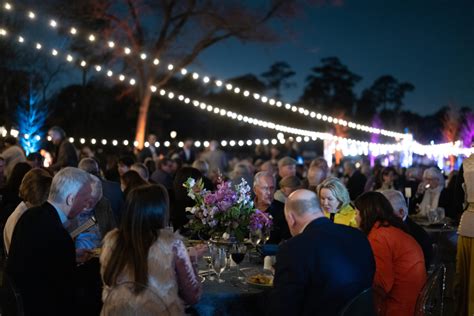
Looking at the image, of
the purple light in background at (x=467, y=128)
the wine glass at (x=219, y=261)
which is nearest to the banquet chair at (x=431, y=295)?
the wine glass at (x=219, y=261)

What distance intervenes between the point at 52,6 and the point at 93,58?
366 cm

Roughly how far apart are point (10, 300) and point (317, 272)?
183cm

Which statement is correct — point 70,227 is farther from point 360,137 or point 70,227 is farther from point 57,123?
point 360,137

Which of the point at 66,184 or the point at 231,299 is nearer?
the point at 231,299

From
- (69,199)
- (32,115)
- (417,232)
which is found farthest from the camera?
(32,115)

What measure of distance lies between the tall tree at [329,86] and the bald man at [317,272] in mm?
43747

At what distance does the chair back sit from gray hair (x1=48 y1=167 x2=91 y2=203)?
1904 millimetres

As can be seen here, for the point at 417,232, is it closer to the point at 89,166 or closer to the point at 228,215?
the point at 228,215

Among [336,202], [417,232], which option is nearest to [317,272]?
[417,232]

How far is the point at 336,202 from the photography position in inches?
217

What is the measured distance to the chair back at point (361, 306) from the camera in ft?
10.0

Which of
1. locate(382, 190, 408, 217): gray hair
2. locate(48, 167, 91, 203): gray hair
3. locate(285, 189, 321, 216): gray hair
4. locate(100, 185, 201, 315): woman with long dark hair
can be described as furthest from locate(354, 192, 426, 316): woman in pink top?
locate(48, 167, 91, 203): gray hair

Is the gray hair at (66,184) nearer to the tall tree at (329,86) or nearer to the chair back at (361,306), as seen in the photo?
the chair back at (361,306)

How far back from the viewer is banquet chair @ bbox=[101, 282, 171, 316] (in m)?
2.88
